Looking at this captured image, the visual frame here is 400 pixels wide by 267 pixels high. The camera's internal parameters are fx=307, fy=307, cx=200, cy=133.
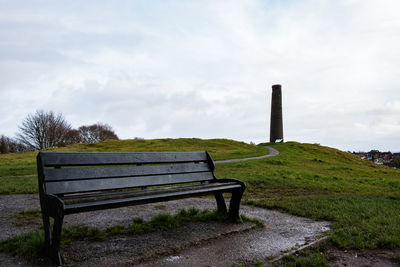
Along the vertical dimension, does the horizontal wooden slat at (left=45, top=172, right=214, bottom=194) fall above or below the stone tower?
below

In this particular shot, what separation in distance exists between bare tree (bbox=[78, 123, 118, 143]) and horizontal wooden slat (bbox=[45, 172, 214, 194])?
4818cm

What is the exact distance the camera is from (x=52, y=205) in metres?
3.22

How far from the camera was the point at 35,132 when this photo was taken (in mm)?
39344

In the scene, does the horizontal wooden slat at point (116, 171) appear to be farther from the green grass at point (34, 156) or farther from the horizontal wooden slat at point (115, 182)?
the green grass at point (34, 156)

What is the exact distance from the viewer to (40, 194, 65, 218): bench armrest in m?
3.05

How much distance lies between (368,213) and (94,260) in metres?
4.53

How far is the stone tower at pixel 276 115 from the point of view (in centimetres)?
4622

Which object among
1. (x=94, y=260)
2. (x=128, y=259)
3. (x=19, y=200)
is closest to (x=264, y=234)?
(x=128, y=259)

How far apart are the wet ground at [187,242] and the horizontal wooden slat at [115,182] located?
0.68m

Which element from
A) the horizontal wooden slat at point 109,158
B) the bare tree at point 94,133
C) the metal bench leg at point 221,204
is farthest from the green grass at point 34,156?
the bare tree at point 94,133

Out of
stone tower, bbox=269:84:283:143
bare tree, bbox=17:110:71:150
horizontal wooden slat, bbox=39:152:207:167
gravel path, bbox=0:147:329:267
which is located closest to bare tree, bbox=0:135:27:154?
bare tree, bbox=17:110:71:150

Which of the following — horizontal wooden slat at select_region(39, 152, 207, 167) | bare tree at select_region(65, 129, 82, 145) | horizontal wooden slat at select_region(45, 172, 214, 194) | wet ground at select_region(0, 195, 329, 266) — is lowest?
wet ground at select_region(0, 195, 329, 266)

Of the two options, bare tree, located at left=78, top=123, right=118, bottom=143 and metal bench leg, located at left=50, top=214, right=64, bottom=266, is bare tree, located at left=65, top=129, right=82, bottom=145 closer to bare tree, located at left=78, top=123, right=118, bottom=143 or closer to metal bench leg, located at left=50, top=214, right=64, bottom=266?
bare tree, located at left=78, top=123, right=118, bottom=143

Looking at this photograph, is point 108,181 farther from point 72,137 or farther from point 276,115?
point 72,137
